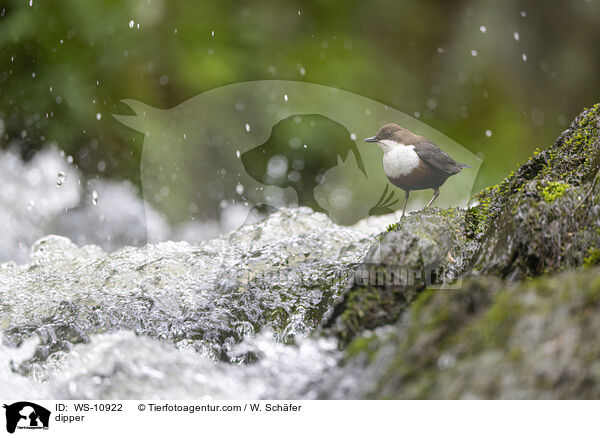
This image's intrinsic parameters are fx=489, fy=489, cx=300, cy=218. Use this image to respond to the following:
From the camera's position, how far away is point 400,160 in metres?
1.36

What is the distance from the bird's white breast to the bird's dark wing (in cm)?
2

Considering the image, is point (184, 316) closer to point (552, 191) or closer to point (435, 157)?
point (435, 157)

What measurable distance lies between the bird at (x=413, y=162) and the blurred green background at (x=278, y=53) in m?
1.06

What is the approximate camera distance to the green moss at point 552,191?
83 centimetres

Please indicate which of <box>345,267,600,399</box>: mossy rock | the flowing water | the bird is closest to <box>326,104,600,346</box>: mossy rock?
the flowing water

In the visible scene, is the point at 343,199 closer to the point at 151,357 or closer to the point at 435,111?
the point at 435,111

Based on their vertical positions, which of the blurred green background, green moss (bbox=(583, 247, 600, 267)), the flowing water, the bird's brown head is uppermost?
the blurred green background

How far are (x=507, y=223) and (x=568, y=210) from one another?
0.32 feet

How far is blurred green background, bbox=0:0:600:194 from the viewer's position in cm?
251

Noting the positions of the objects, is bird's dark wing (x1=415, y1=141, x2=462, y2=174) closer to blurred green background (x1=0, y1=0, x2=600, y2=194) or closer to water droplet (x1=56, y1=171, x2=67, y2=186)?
blurred green background (x1=0, y1=0, x2=600, y2=194)

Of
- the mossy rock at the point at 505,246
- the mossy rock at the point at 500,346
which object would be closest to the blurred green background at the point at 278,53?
the mossy rock at the point at 505,246

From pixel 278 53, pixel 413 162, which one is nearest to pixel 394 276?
pixel 413 162

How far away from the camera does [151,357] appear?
2.72 feet
